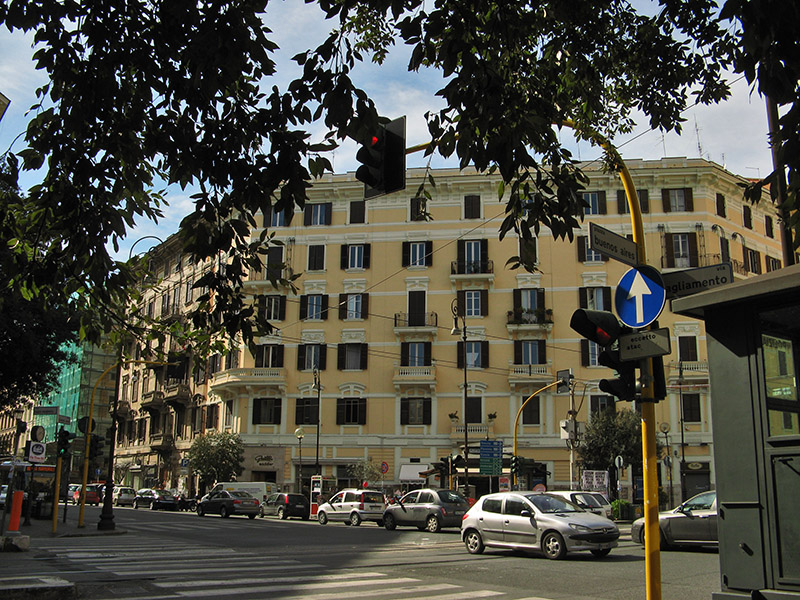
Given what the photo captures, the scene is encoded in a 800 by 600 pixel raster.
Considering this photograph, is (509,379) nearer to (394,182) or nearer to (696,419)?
(696,419)

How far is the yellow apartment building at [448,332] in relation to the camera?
1752 inches

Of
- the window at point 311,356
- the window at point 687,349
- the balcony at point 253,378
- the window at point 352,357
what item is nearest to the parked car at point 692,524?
the window at point 687,349

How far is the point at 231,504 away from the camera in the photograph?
3922cm

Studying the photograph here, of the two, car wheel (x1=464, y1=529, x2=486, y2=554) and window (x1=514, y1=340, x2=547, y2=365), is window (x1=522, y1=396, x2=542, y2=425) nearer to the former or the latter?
window (x1=514, y1=340, x2=547, y2=365)

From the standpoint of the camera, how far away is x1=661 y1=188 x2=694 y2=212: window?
150ft

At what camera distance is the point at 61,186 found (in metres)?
8.21

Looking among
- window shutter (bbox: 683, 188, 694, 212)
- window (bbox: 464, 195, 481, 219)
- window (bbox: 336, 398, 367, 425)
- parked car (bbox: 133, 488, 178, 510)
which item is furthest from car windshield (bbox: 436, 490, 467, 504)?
window shutter (bbox: 683, 188, 694, 212)

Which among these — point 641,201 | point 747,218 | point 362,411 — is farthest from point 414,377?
point 747,218

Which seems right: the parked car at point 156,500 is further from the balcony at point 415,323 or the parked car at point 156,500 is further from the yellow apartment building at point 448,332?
the balcony at point 415,323

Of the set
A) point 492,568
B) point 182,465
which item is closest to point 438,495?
point 492,568

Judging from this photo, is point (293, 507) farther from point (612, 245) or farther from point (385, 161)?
point (612, 245)

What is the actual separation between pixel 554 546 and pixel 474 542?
7.30 ft

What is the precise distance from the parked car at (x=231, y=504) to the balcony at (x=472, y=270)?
17.8 m

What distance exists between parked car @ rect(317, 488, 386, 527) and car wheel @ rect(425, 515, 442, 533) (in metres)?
5.42
